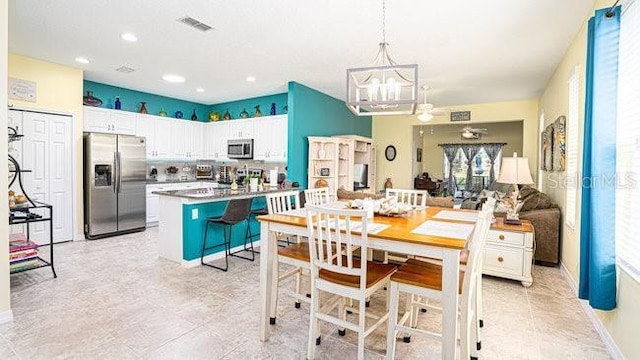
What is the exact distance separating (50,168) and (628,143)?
21.5 ft

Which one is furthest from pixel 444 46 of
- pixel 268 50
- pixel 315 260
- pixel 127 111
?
pixel 127 111

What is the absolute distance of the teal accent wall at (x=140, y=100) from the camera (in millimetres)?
5766

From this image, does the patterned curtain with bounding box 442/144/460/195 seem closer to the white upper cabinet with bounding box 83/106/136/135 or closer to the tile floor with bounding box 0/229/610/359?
the tile floor with bounding box 0/229/610/359

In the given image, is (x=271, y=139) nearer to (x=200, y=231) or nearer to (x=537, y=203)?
(x=200, y=231)

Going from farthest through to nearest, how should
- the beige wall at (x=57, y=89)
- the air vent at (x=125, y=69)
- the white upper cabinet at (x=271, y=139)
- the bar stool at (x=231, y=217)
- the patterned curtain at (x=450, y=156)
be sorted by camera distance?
the patterned curtain at (x=450, y=156), the white upper cabinet at (x=271, y=139), the air vent at (x=125, y=69), the beige wall at (x=57, y=89), the bar stool at (x=231, y=217)

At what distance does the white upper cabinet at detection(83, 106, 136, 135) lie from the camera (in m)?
5.46

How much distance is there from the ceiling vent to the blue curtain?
10.9ft

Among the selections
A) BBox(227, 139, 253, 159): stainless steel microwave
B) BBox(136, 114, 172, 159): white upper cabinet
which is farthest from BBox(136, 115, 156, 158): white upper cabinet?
BBox(227, 139, 253, 159): stainless steel microwave

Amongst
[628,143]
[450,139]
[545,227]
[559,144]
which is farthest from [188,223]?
[450,139]

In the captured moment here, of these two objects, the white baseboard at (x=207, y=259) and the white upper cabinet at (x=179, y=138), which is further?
the white upper cabinet at (x=179, y=138)

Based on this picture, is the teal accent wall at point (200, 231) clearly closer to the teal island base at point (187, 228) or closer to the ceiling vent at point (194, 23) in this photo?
the teal island base at point (187, 228)

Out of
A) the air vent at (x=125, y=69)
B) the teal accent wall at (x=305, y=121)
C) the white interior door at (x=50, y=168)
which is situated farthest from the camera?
the teal accent wall at (x=305, y=121)

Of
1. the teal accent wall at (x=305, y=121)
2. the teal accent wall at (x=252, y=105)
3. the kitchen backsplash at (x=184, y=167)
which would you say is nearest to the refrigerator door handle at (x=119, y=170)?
the kitchen backsplash at (x=184, y=167)

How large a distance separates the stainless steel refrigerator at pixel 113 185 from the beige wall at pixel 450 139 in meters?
7.81
